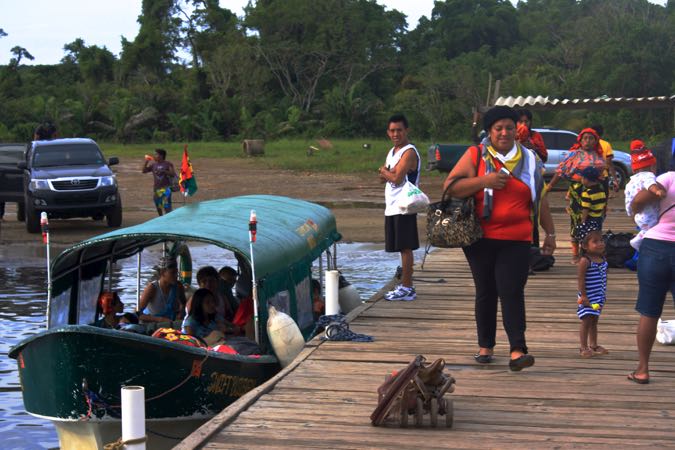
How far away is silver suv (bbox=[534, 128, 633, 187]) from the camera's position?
29953 millimetres

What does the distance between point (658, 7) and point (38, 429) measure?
2768 inches

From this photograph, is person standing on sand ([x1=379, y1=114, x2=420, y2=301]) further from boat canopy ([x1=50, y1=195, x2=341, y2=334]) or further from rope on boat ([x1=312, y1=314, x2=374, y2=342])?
rope on boat ([x1=312, y1=314, x2=374, y2=342])

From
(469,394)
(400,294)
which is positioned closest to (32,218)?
(400,294)

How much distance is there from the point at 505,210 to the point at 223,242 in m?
2.42

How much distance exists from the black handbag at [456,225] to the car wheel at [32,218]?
15.9 m

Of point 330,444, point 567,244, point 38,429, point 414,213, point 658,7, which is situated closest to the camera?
point 330,444

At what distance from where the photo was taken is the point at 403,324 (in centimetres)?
1010

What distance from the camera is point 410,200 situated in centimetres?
1023

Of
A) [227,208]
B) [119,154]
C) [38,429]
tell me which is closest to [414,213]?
[227,208]

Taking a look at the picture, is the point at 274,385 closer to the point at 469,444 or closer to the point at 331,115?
the point at 469,444

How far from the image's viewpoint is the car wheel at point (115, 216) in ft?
73.3

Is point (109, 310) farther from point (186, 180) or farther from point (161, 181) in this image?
point (161, 181)

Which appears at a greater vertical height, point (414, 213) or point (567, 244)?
point (414, 213)

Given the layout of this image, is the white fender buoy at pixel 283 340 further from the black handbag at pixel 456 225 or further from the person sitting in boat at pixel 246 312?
the black handbag at pixel 456 225
